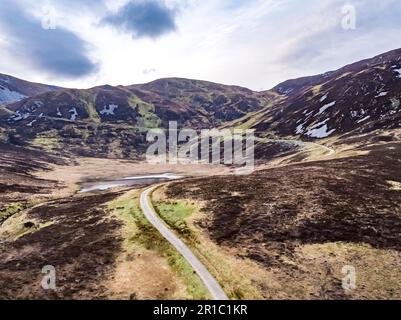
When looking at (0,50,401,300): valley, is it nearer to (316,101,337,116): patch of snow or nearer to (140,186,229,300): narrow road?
(140,186,229,300): narrow road

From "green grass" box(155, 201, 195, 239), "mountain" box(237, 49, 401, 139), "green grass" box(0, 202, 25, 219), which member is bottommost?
"green grass" box(0, 202, 25, 219)

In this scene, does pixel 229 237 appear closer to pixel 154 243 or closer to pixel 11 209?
pixel 154 243

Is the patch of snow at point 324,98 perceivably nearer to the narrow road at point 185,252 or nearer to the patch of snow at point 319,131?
the patch of snow at point 319,131

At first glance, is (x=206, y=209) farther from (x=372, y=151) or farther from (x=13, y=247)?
(x=372, y=151)

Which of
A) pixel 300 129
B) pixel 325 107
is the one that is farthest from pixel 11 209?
pixel 325 107

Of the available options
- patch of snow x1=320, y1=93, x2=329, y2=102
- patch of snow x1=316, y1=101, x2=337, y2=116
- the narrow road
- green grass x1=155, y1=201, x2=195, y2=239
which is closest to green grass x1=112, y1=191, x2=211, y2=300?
the narrow road
